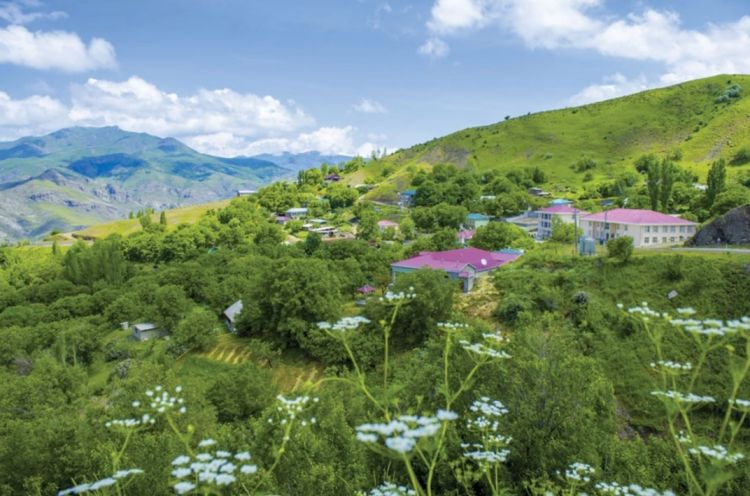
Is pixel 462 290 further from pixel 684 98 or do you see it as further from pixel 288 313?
pixel 684 98

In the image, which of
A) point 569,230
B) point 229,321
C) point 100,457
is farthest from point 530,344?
point 569,230

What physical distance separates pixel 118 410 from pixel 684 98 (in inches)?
6547

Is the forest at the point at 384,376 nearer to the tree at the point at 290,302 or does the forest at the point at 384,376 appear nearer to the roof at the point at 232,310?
the tree at the point at 290,302

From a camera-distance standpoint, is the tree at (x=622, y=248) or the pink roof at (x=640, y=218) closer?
the tree at (x=622, y=248)

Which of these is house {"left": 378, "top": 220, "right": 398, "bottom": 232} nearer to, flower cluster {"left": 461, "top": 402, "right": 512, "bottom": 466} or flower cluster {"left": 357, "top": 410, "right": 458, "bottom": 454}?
flower cluster {"left": 461, "top": 402, "right": 512, "bottom": 466}

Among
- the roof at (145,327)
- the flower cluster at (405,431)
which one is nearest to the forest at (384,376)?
the flower cluster at (405,431)

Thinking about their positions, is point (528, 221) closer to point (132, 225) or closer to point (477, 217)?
point (477, 217)

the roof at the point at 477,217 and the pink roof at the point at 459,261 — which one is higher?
the roof at the point at 477,217

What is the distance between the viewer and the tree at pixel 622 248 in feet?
121

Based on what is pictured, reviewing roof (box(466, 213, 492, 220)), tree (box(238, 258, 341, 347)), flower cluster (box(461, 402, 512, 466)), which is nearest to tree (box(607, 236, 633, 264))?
tree (box(238, 258, 341, 347))

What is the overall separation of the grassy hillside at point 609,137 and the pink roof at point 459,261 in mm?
65448

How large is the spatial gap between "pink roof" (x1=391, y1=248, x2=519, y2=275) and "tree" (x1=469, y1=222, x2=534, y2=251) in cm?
969

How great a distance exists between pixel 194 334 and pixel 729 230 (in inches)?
1846

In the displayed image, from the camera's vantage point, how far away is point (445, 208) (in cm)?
8669
